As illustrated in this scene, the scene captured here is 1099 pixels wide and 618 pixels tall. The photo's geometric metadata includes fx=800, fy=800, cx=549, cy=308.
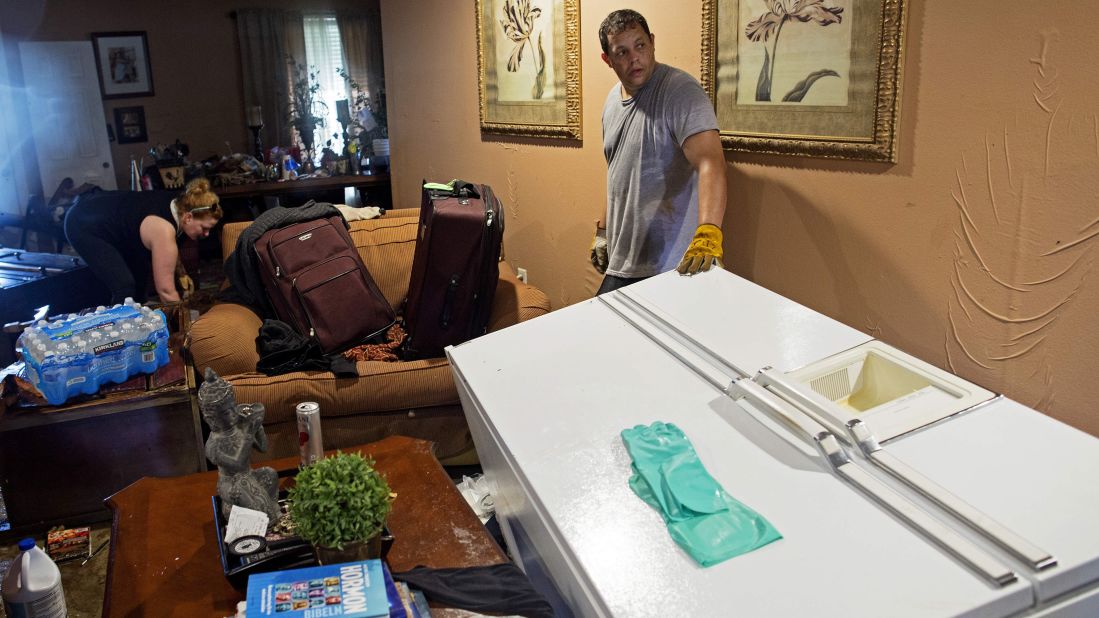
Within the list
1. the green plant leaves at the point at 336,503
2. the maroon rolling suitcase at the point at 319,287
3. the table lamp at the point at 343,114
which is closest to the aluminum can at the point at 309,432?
the green plant leaves at the point at 336,503

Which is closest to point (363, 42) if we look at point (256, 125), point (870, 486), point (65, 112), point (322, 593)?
point (256, 125)

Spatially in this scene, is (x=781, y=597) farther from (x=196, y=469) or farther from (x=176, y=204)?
(x=176, y=204)

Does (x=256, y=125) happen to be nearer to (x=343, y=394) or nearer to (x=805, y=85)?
(x=343, y=394)

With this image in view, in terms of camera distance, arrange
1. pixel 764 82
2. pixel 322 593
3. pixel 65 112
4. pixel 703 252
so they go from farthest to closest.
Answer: pixel 65 112
pixel 764 82
pixel 703 252
pixel 322 593

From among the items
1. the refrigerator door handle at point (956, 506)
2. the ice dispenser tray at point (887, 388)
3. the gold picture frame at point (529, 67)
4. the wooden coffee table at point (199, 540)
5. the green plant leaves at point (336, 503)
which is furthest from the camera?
the gold picture frame at point (529, 67)

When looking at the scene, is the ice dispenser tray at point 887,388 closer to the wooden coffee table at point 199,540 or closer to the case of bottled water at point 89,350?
the wooden coffee table at point 199,540

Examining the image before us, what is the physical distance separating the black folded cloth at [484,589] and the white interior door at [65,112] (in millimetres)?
6346

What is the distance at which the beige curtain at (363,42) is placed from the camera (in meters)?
7.37

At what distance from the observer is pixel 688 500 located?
3.72 ft

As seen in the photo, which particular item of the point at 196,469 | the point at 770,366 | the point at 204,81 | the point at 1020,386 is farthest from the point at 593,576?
the point at 204,81

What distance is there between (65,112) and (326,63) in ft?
7.12

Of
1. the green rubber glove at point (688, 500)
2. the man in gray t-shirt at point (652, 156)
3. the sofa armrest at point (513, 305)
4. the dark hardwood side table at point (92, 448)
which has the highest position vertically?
the man in gray t-shirt at point (652, 156)

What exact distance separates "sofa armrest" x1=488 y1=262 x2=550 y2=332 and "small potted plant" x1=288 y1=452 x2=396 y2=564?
1.53 m

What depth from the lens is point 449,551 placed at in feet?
5.22
